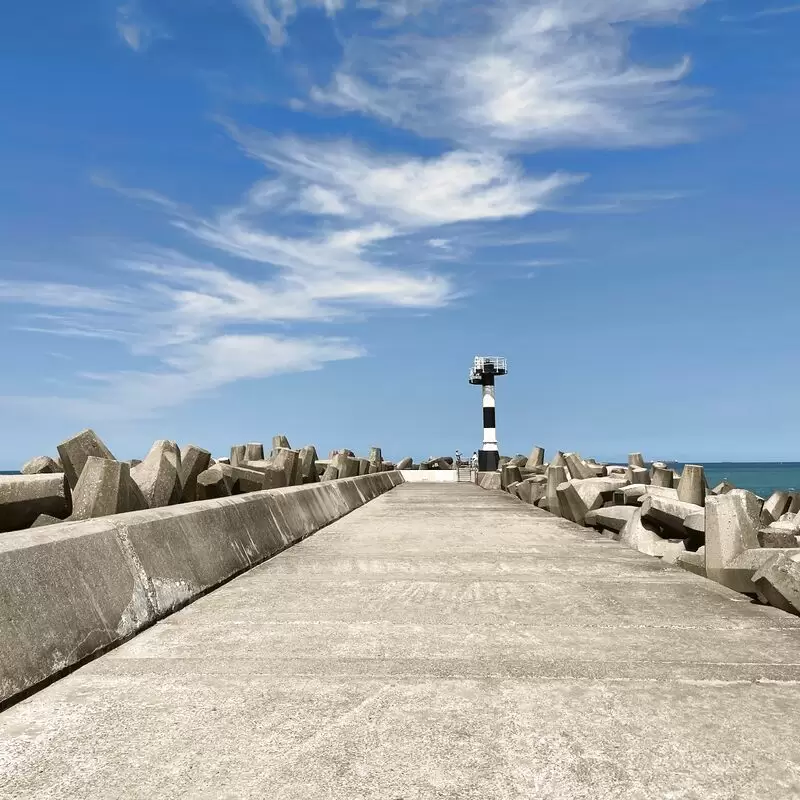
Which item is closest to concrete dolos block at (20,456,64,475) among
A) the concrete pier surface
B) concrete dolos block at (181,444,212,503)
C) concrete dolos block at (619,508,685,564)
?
concrete dolos block at (181,444,212,503)

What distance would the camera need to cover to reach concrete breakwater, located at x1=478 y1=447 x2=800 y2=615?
3.83m

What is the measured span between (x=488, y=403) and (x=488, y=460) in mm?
5384

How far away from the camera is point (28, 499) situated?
4.46m

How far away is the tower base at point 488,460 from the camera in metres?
45.3

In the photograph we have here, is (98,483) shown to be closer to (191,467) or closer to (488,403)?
(191,467)

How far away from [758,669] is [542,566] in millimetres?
2552

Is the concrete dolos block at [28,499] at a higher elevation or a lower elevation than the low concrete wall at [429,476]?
higher

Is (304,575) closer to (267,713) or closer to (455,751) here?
(267,713)

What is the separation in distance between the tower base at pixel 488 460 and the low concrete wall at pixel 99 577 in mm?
40766

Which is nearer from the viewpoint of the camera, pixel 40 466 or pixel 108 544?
pixel 108 544

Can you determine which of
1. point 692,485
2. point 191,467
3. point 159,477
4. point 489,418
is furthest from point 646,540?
point 489,418

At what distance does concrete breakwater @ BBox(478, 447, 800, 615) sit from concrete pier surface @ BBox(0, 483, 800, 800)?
209mm

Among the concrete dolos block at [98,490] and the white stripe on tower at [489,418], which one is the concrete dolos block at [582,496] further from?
the white stripe on tower at [489,418]

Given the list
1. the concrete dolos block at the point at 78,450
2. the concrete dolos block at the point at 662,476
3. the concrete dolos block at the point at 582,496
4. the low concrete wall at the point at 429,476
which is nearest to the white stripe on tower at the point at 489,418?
the low concrete wall at the point at 429,476
